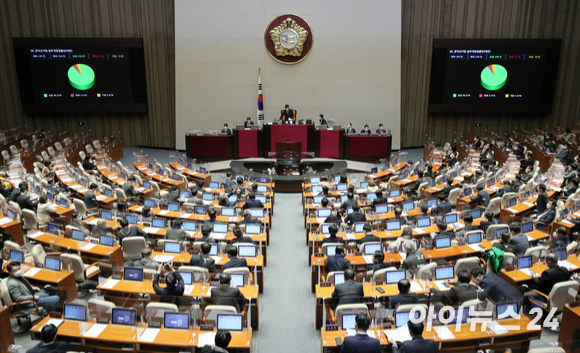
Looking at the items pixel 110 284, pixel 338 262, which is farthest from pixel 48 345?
pixel 338 262

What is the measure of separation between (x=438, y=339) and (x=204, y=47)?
18.0 metres

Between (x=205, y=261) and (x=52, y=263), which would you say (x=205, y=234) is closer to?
(x=205, y=261)

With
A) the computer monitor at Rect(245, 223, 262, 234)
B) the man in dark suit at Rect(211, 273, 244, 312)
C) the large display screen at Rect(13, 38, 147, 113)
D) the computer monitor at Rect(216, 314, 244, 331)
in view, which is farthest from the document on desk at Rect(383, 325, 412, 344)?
the large display screen at Rect(13, 38, 147, 113)

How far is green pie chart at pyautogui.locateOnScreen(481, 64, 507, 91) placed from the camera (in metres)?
20.2

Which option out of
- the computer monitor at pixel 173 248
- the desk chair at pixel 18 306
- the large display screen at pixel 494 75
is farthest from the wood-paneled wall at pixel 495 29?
the desk chair at pixel 18 306

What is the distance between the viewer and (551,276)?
21.4 feet

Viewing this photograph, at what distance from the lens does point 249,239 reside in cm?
830

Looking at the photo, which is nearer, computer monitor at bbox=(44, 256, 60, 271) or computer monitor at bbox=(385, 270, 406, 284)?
computer monitor at bbox=(385, 270, 406, 284)

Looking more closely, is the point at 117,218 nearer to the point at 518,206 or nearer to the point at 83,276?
the point at 83,276

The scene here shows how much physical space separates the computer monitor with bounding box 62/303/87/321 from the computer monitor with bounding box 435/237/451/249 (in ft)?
19.6

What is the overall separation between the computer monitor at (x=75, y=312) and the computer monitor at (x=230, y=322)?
1756 millimetres

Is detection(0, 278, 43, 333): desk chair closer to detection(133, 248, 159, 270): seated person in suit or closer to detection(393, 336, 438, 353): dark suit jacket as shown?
detection(133, 248, 159, 270): seated person in suit

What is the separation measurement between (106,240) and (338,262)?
4482mm

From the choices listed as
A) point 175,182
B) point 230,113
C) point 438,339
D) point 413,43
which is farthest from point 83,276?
point 413,43
